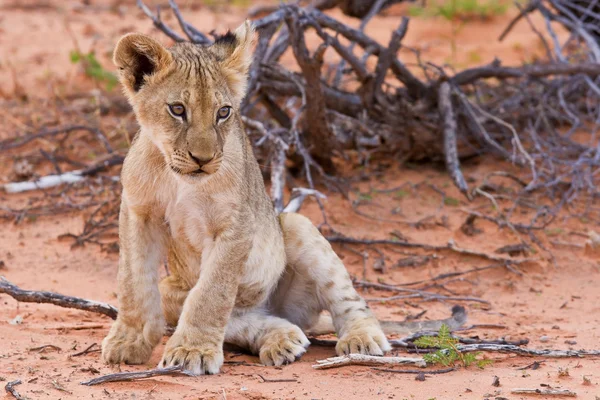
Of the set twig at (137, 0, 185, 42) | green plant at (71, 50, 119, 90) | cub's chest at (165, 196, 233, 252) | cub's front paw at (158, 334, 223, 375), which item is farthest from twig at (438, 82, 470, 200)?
green plant at (71, 50, 119, 90)

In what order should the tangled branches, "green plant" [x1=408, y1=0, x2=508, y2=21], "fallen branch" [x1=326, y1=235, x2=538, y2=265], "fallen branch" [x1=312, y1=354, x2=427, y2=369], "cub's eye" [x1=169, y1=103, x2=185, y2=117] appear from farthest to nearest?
"green plant" [x1=408, y1=0, x2=508, y2=21], the tangled branches, "fallen branch" [x1=326, y1=235, x2=538, y2=265], "fallen branch" [x1=312, y1=354, x2=427, y2=369], "cub's eye" [x1=169, y1=103, x2=185, y2=117]

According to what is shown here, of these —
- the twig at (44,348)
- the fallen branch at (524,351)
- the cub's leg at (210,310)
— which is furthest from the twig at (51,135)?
the fallen branch at (524,351)

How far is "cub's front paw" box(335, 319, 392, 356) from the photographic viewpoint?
4621mm

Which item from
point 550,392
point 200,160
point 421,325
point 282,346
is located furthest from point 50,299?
point 550,392

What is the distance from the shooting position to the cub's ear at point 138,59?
164 inches

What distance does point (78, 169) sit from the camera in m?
8.35

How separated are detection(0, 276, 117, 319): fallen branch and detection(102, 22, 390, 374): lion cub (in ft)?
1.12

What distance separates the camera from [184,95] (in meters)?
4.11

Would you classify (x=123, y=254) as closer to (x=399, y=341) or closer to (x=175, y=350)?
(x=175, y=350)

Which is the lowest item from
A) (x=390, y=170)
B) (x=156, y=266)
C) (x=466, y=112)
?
(x=156, y=266)

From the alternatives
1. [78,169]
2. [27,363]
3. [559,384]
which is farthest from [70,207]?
[559,384]

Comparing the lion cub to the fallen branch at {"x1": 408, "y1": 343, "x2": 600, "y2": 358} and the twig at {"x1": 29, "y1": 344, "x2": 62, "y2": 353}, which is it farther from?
the fallen branch at {"x1": 408, "y1": 343, "x2": 600, "y2": 358}

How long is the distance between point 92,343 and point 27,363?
1.89ft

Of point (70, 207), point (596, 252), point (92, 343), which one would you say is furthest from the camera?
point (70, 207)
